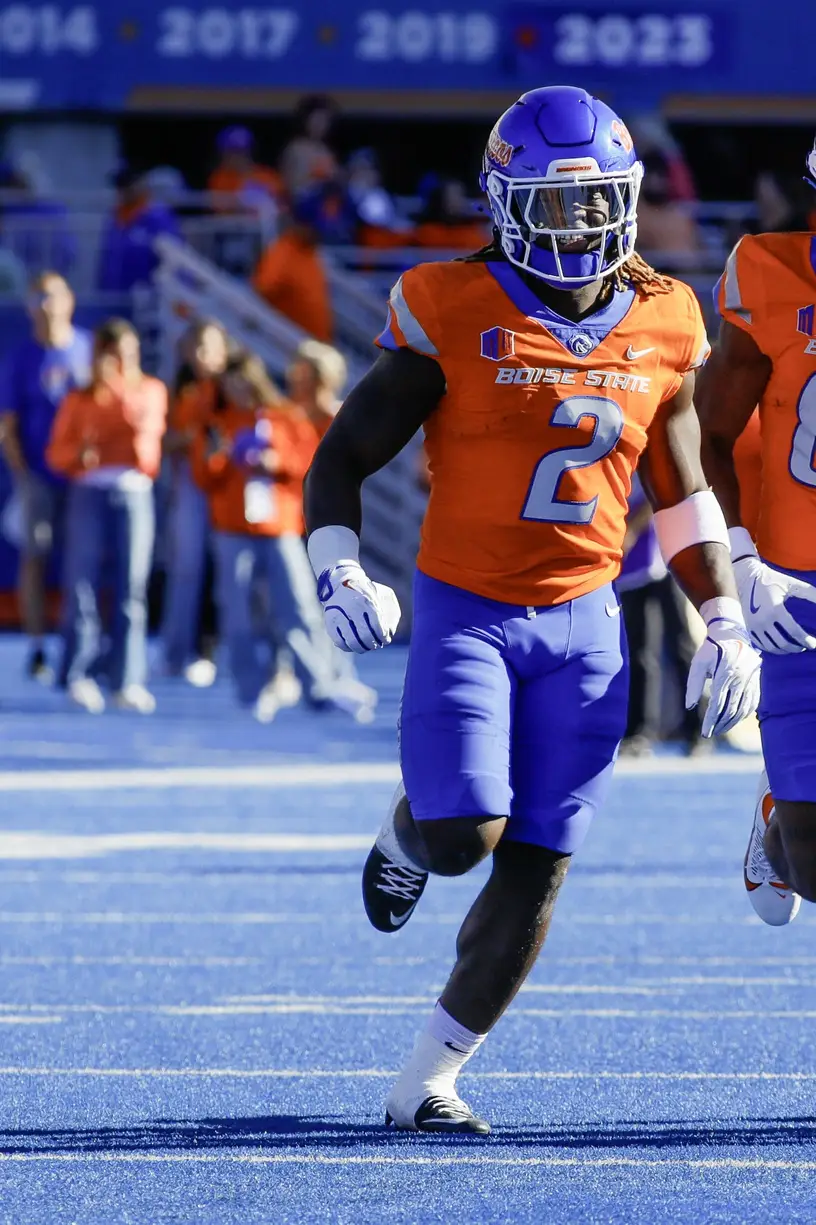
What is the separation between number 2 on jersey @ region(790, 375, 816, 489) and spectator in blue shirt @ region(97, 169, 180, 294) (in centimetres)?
Answer: 1235

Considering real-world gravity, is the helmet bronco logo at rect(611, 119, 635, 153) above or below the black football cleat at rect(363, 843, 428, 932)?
above

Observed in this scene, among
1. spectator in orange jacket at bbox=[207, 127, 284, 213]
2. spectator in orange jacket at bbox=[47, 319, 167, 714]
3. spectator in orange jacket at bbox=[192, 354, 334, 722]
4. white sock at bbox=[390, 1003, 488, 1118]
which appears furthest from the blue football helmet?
spectator in orange jacket at bbox=[207, 127, 284, 213]

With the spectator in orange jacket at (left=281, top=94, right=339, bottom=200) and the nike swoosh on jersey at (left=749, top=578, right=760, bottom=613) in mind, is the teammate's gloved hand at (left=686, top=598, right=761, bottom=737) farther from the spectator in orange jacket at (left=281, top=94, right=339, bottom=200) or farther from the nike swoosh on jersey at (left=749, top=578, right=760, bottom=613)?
the spectator in orange jacket at (left=281, top=94, right=339, bottom=200)

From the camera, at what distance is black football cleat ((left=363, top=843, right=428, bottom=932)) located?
4871 mm

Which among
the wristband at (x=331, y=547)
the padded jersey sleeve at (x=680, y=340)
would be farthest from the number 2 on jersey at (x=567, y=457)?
the wristband at (x=331, y=547)

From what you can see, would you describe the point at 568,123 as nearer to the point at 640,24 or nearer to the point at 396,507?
the point at 396,507

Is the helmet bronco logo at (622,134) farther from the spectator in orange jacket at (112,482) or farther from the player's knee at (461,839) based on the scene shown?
the spectator in orange jacket at (112,482)

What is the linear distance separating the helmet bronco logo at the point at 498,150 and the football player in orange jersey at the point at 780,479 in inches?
20.2

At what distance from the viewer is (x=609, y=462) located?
4402mm

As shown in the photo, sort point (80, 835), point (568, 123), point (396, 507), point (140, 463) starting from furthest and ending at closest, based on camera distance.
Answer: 1. point (396, 507)
2. point (140, 463)
3. point (80, 835)
4. point (568, 123)

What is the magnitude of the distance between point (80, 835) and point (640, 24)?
13477 millimetres

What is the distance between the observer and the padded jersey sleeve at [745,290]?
4.52 m

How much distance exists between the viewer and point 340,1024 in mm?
5523

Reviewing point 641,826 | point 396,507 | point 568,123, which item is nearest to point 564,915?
point 641,826
